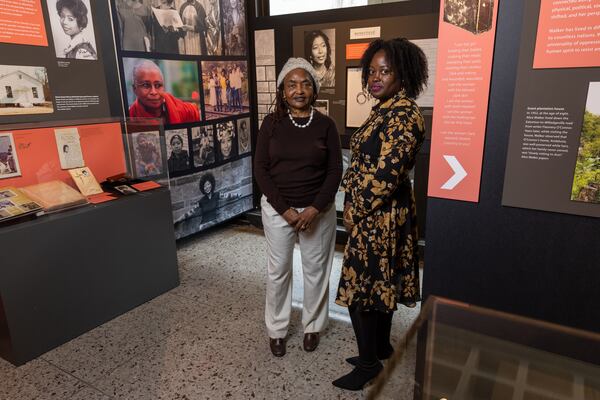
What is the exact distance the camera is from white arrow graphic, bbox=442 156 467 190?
72.4 inches

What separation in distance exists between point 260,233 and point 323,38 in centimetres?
222

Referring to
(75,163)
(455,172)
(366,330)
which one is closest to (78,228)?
(75,163)

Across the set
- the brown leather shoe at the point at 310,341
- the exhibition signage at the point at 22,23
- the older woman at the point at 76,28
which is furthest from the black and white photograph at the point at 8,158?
the brown leather shoe at the point at 310,341

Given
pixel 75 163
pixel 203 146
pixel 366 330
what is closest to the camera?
pixel 366 330

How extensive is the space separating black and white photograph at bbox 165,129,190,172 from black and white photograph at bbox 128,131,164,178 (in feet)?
1.45

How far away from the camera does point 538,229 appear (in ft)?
5.69

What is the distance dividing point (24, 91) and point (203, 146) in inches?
69.2

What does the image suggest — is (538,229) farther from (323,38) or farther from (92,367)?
(323,38)

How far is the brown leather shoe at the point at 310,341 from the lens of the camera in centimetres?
245

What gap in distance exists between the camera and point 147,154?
11.1 feet

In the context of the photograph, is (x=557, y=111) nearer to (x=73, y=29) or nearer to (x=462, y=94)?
(x=462, y=94)

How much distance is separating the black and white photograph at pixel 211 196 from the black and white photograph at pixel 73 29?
141 cm

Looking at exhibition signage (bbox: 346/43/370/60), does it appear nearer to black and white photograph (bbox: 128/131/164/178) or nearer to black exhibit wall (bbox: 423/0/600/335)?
black and white photograph (bbox: 128/131/164/178)

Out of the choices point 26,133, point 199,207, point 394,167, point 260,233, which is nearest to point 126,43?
point 26,133
